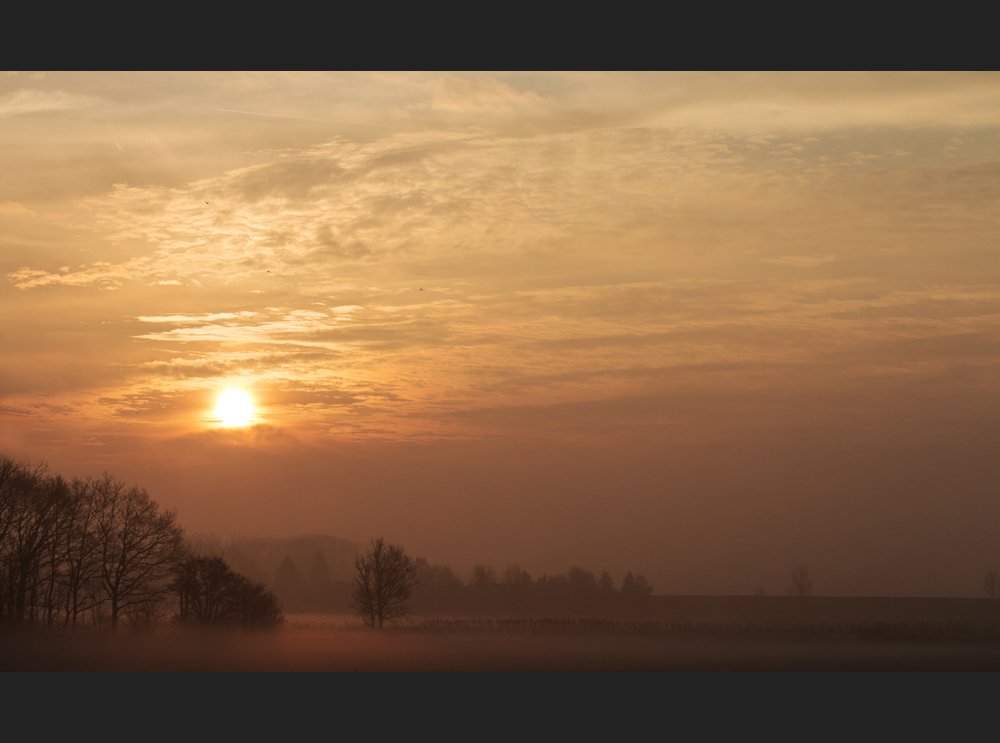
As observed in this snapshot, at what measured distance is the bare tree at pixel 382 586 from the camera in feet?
283

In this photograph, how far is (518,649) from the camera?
5359 cm

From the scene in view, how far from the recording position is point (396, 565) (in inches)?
3514

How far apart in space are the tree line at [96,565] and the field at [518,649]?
589cm

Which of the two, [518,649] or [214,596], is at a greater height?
[214,596]

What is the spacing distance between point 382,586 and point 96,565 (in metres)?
32.2

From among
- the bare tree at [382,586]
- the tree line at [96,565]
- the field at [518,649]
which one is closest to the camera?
the field at [518,649]

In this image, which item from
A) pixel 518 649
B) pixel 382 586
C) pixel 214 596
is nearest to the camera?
pixel 518 649

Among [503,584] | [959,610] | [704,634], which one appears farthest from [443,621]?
[503,584]

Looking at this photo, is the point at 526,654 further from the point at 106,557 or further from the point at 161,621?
the point at 106,557

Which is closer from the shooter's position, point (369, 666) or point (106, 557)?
point (369, 666)

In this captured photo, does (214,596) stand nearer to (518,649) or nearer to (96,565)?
(96,565)

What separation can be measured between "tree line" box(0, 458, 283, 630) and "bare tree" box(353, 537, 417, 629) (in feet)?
73.3

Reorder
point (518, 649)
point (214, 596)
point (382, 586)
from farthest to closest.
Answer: point (382, 586) → point (214, 596) → point (518, 649)

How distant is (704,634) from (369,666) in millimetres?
39996
